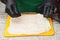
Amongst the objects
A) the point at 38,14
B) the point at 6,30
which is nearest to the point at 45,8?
the point at 38,14

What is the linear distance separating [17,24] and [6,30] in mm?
52

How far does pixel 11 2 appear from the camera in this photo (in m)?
0.71

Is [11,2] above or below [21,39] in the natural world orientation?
above

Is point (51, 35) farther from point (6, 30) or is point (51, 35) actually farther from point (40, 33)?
point (6, 30)

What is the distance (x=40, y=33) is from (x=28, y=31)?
0.05 metres

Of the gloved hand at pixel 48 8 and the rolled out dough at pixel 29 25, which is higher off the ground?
the gloved hand at pixel 48 8

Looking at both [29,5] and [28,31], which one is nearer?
[28,31]

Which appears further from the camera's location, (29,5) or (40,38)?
(29,5)

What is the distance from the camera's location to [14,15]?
0.69 meters

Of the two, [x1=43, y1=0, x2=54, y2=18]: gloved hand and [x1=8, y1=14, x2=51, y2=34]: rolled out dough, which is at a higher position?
[x1=43, y1=0, x2=54, y2=18]: gloved hand

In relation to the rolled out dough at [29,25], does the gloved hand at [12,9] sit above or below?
above

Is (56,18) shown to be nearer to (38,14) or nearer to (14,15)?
(38,14)

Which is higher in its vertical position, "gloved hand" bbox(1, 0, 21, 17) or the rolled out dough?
"gloved hand" bbox(1, 0, 21, 17)

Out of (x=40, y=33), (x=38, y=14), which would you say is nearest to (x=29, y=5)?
(x=38, y=14)
